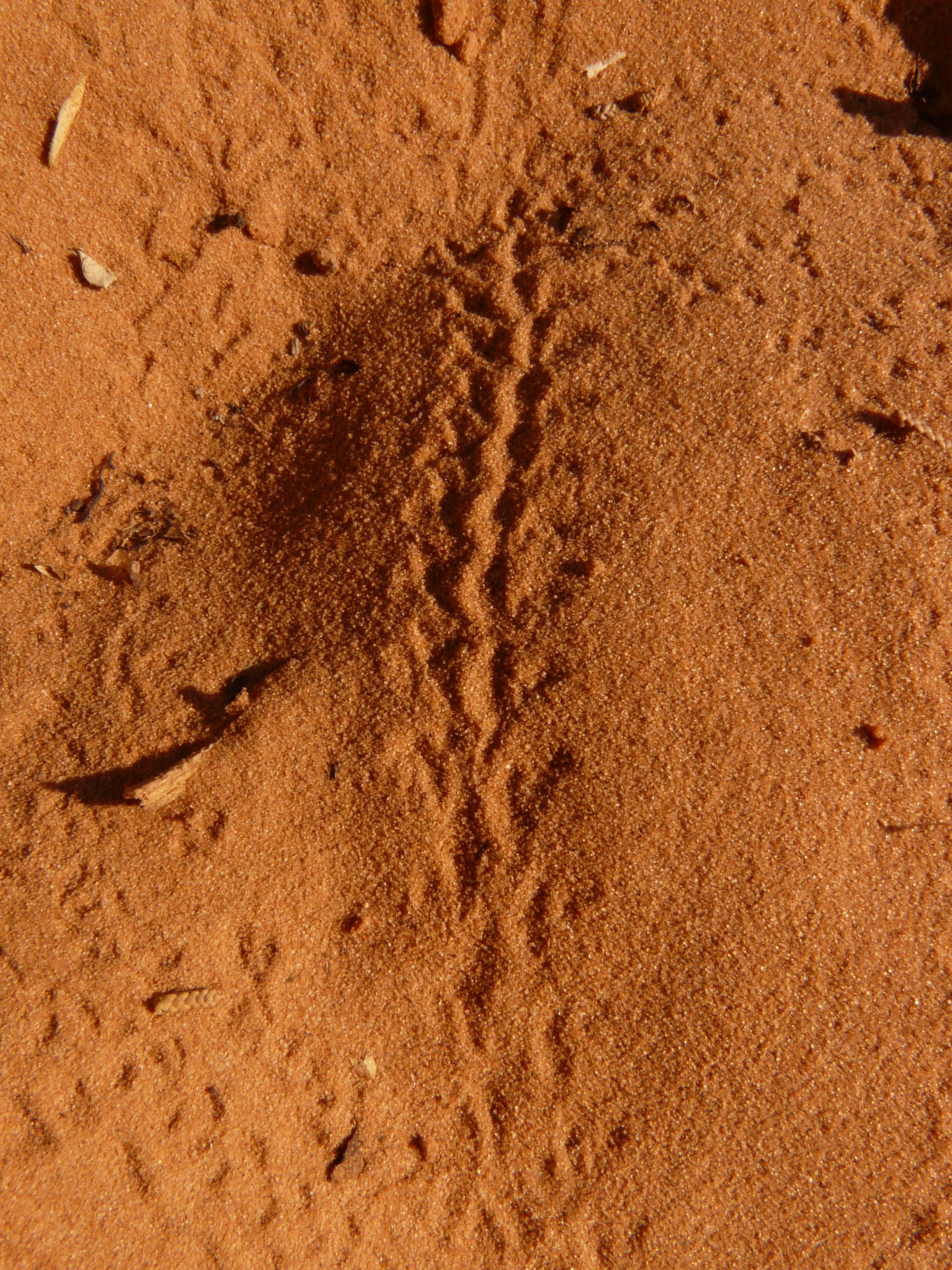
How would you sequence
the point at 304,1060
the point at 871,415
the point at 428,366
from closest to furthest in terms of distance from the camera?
the point at 304,1060, the point at 871,415, the point at 428,366

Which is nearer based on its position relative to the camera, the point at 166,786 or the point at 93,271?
the point at 166,786

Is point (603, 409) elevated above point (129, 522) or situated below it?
above

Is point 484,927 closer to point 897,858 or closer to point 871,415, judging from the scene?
point 897,858

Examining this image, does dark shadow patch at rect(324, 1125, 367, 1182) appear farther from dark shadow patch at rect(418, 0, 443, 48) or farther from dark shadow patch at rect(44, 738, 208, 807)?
dark shadow patch at rect(418, 0, 443, 48)

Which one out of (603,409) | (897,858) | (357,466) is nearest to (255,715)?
(357,466)

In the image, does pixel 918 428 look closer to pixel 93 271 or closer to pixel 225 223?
pixel 225 223

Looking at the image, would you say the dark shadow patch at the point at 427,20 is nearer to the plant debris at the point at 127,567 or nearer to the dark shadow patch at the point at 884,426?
the dark shadow patch at the point at 884,426

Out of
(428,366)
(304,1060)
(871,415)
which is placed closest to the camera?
(304,1060)

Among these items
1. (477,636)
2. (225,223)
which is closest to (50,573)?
(225,223)
